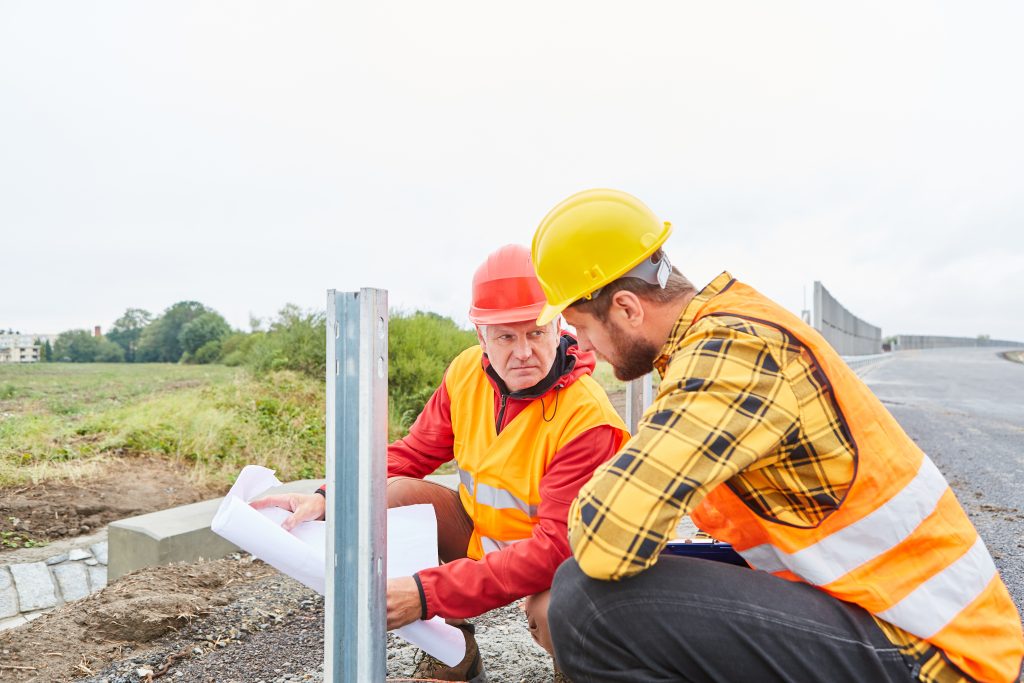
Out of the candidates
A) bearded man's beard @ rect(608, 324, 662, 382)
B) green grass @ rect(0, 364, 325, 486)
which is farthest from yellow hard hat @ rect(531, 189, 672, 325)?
green grass @ rect(0, 364, 325, 486)

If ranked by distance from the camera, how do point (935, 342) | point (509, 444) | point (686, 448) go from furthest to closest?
point (935, 342) < point (509, 444) < point (686, 448)

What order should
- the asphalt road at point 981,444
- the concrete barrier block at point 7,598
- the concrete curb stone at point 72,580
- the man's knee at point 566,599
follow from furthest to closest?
the concrete curb stone at point 72,580 < the concrete barrier block at point 7,598 < the asphalt road at point 981,444 < the man's knee at point 566,599

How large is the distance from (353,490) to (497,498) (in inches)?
38.3

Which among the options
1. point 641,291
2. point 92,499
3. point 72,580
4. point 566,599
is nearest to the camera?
point 566,599

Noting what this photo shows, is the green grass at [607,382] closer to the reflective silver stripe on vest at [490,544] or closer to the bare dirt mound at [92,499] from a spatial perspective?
the bare dirt mound at [92,499]

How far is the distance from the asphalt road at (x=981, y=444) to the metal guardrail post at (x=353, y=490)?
3377 millimetres

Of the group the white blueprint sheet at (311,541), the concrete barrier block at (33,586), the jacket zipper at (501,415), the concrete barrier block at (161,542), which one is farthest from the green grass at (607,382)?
the white blueprint sheet at (311,541)

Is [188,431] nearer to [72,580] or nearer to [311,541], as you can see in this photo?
[72,580]

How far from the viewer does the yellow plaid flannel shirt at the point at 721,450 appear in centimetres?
165

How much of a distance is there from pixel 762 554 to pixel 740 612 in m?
0.24

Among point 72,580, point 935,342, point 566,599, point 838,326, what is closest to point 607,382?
point 838,326

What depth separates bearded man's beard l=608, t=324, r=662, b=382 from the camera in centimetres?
209

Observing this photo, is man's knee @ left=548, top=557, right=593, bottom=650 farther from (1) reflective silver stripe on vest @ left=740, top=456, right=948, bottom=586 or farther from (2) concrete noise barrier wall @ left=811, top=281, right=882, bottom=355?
(2) concrete noise barrier wall @ left=811, top=281, right=882, bottom=355

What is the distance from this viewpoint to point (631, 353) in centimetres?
211
